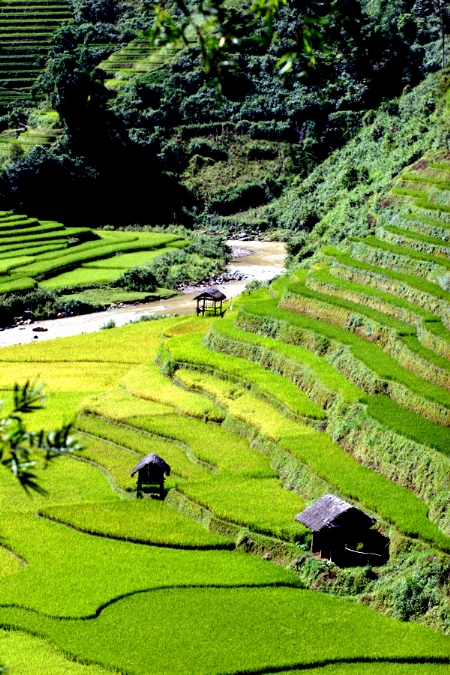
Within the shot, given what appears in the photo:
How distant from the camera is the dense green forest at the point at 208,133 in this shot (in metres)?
76.6

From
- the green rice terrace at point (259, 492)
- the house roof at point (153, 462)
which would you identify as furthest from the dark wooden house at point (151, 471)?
the green rice terrace at point (259, 492)

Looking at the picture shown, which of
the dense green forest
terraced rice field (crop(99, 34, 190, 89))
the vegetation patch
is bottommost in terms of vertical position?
the vegetation patch

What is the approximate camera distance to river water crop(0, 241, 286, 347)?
4916 cm

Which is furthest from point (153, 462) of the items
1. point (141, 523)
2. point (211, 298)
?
point (211, 298)

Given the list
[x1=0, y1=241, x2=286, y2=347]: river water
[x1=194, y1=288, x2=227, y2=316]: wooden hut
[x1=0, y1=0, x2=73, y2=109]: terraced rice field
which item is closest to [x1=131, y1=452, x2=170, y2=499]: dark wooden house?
[x1=194, y1=288, x2=227, y2=316]: wooden hut

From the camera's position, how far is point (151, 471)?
85.7 feet

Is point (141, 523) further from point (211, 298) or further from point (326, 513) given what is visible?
point (211, 298)

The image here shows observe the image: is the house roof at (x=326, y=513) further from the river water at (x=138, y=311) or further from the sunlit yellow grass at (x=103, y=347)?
the river water at (x=138, y=311)

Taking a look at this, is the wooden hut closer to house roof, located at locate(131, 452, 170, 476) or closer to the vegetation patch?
house roof, located at locate(131, 452, 170, 476)

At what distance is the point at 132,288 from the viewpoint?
5862 centimetres

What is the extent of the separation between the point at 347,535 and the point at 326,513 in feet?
1.93

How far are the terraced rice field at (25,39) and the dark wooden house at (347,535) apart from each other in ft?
250

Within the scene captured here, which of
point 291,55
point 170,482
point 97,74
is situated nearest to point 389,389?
point 170,482

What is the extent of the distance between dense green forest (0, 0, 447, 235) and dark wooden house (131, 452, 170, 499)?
44992 millimetres
